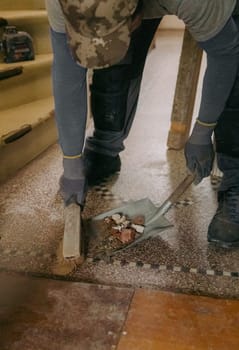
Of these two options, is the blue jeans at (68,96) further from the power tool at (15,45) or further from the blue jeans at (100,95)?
the power tool at (15,45)

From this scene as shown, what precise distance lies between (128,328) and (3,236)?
1.74 ft

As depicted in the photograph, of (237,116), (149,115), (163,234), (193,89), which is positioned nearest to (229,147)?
(237,116)

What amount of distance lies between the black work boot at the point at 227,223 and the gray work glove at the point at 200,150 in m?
0.12

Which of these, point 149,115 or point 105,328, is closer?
point 105,328

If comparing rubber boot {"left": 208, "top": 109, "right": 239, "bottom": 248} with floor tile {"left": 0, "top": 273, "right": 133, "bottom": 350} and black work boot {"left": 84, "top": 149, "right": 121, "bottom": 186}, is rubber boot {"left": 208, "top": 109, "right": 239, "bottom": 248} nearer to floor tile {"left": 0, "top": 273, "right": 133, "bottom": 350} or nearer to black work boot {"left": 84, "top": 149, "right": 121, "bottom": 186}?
floor tile {"left": 0, "top": 273, "right": 133, "bottom": 350}

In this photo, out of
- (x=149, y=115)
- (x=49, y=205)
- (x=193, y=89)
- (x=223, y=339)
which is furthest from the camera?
(x=149, y=115)

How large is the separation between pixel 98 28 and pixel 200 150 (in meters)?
0.52

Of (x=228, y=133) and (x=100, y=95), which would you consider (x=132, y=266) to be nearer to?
(x=228, y=133)

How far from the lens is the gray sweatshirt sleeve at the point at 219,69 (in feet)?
3.05

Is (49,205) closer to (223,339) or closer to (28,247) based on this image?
(28,247)

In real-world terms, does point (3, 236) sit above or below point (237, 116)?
below

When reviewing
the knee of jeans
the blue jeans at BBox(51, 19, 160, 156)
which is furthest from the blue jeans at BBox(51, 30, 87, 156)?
the knee of jeans

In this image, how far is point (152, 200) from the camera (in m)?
1.43

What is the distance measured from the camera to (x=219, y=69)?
1000 millimetres
